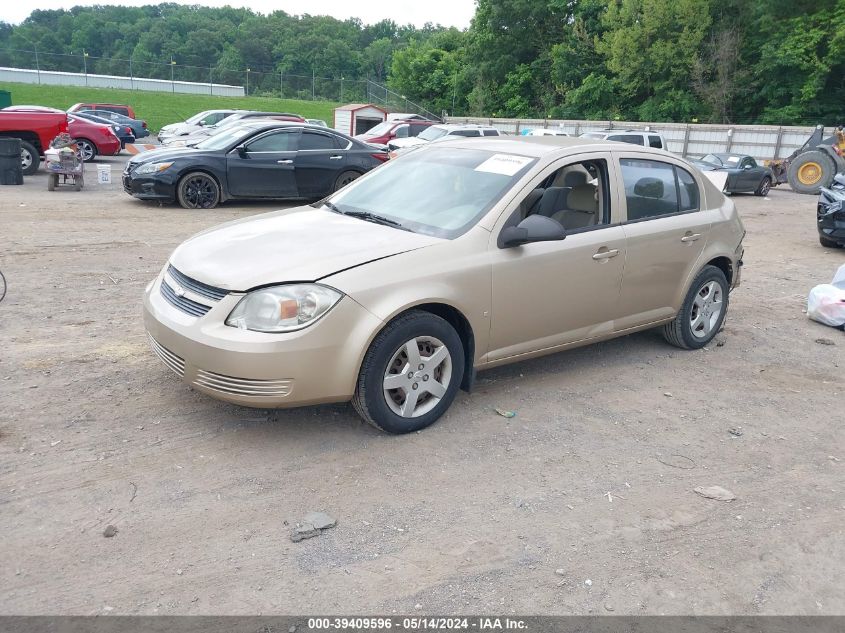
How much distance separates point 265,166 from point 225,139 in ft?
2.89

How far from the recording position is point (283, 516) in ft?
11.5

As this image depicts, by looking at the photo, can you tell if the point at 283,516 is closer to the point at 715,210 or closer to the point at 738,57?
the point at 715,210

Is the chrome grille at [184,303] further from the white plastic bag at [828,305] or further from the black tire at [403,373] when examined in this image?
the white plastic bag at [828,305]

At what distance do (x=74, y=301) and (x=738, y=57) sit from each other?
48.8 metres

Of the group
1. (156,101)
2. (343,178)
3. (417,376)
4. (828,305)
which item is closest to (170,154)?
(343,178)

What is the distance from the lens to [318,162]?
13.9 metres

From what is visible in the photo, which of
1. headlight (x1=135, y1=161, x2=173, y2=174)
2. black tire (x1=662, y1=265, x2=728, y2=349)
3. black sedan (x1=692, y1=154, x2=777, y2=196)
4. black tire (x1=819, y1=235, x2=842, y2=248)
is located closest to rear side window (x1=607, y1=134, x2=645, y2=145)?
black sedan (x1=692, y1=154, x2=777, y2=196)

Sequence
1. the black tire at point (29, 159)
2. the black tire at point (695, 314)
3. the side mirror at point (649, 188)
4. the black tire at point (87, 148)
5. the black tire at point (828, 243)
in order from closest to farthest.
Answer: the side mirror at point (649, 188)
the black tire at point (695, 314)
the black tire at point (828, 243)
the black tire at point (29, 159)
the black tire at point (87, 148)

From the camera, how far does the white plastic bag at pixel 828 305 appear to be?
7.32 meters

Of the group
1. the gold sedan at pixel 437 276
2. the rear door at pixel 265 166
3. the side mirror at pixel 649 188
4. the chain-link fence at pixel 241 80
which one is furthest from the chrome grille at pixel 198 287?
the chain-link fence at pixel 241 80

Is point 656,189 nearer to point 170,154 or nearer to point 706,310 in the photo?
point 706,310

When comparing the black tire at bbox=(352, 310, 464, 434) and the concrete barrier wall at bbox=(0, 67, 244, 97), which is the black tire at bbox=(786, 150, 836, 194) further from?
the concrete barrier wall at bbox=(0, 67, 244, 97)

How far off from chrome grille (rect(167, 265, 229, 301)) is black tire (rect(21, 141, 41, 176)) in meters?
14.4

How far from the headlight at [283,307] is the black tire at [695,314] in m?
3.37
